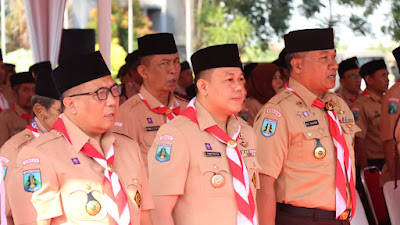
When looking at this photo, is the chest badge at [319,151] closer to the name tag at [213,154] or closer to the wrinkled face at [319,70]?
the wrinkled face at [319,70]

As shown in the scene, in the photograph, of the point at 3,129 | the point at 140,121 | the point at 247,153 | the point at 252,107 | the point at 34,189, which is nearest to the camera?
the point at 34,189

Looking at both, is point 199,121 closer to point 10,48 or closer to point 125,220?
point 125,220

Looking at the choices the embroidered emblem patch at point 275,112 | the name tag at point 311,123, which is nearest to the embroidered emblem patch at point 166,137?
the embroidered emblem patch at point 275,112

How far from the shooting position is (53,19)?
7906 mm

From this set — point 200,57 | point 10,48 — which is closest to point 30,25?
point 200,57

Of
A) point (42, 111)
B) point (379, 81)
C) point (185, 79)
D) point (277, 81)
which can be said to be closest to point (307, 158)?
point (42, 111)

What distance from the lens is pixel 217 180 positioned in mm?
3285

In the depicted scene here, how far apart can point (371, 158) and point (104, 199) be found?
187 inches

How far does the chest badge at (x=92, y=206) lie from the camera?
2.86 meters

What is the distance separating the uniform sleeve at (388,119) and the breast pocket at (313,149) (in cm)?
171

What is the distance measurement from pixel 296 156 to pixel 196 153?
0.83 m

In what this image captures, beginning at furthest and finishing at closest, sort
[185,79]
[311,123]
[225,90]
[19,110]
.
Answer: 1. [185,79]
2. [19,110]
3. [311,123]
4. [225,90]

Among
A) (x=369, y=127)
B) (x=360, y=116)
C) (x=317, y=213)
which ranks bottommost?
(x=369, y=127)

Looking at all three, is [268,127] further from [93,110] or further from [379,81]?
[379,81]
